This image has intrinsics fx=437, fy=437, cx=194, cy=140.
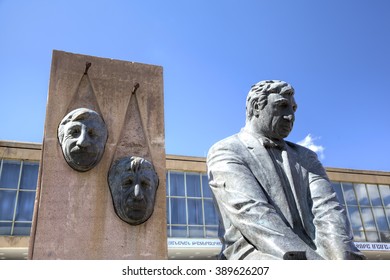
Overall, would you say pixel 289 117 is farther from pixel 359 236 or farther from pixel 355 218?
pixel 355 218

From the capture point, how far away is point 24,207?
2131cm

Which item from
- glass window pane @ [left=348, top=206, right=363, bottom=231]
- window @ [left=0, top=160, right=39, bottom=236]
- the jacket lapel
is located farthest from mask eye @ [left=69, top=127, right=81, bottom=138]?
glass window pane @ [left=348, top=206, right=363, bottom=231]

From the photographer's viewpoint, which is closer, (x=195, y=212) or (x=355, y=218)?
(x=195, y=212)

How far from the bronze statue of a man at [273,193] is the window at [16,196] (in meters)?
19.3

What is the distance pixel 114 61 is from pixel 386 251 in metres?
27.9

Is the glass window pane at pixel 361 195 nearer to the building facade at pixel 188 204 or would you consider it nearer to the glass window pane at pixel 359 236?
the building facade at pixel 188 204

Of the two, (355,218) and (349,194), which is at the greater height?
(349,194)

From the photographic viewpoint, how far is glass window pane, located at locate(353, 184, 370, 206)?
1160 inches

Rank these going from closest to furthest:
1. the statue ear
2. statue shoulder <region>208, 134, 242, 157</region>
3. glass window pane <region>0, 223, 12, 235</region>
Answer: statue shoulder <region>208, 134, 242, 157</region>, the statue ear, glass window pane <region>0, 223, 12, 235</region>

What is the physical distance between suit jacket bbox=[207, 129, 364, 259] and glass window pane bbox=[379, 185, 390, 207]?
28701mm

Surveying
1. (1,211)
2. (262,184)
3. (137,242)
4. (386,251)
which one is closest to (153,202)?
(137,242)

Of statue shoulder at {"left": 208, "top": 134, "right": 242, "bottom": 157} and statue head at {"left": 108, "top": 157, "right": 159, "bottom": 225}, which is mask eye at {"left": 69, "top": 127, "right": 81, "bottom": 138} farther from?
statue shoulder at {"left": 208, "top": 134, "right": 242, "bottom": 157}

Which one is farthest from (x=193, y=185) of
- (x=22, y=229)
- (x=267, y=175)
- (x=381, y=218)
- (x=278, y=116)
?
(x=267, y=175)

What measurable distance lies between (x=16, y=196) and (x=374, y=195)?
22.7 meters
